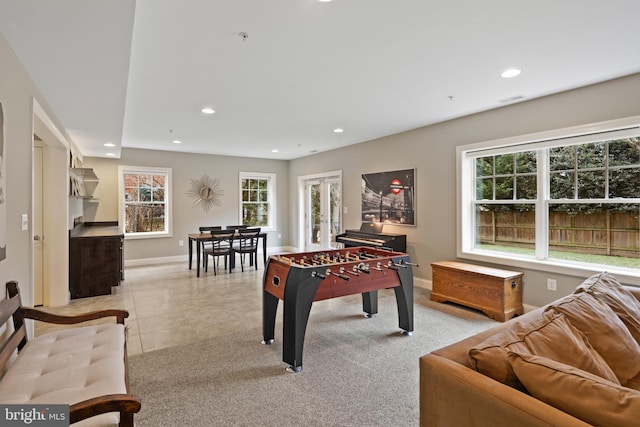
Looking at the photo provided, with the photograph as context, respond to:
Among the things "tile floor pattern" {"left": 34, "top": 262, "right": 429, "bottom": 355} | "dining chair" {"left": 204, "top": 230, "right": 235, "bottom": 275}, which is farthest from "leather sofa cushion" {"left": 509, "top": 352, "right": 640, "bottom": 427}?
"dining chair" {"left": 204, "top": 230, "right": 235, "bottom": 275}

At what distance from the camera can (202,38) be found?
8.09ft

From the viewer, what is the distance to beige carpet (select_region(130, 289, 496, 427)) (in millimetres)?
2062

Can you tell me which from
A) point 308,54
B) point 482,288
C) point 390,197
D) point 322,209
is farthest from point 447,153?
point 322,209

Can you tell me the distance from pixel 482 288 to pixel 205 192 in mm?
6084

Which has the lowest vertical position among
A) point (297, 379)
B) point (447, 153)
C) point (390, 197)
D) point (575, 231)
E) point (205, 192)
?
point (297, 379)

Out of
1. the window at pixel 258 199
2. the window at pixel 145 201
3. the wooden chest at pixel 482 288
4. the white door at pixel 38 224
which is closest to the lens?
the wooden chest at pixel 482 288

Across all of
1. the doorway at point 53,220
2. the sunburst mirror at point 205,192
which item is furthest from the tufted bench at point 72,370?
the sunburst mirror at point 205,192

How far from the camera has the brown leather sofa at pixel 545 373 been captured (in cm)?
99

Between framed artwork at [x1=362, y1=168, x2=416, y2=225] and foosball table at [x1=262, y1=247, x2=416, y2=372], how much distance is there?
1955 millimetres

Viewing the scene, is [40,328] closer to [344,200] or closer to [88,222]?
[88,222]

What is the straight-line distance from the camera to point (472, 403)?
3.81 feet

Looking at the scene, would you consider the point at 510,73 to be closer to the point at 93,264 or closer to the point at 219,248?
the point at 219,248

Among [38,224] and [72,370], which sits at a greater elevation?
[38,224]

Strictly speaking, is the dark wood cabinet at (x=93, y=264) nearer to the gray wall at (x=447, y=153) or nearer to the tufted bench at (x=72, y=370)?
the tufted bench at (x=72, y=370)
